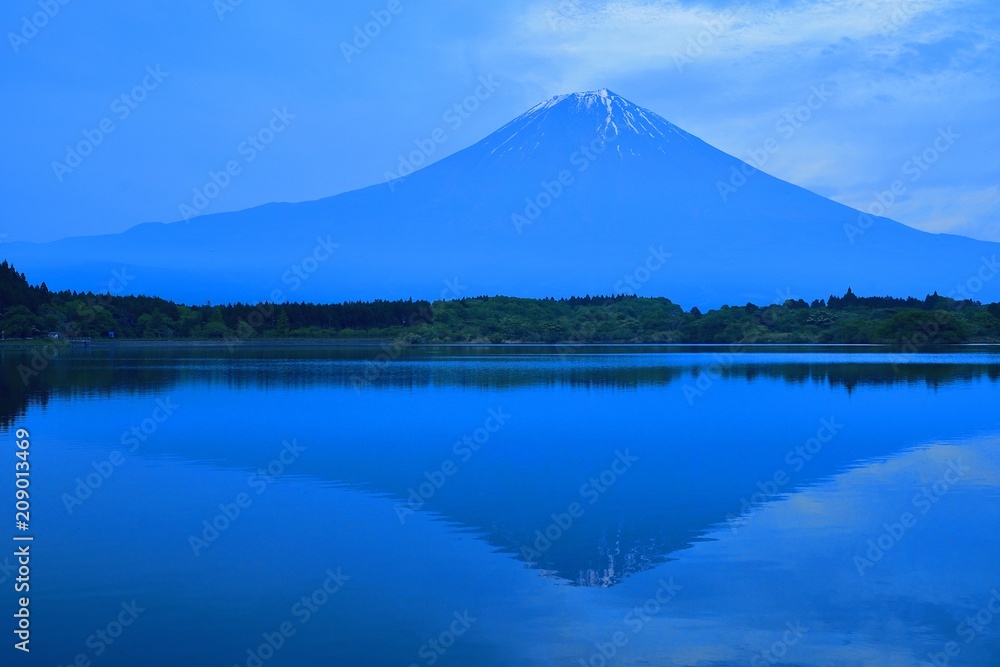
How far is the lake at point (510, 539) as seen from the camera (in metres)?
6.18

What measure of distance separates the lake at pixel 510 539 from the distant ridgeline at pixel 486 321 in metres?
62.3

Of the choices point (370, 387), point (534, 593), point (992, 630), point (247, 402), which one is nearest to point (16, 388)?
point (247, 402)

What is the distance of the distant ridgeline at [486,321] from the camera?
249 feet

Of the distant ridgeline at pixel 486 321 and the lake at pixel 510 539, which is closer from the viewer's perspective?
the lake at pixel 510 539

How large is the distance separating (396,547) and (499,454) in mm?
5975

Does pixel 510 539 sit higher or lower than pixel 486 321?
lower

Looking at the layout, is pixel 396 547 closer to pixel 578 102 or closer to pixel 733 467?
pixel 733 467

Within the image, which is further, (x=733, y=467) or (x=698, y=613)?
(x=733, y=467)

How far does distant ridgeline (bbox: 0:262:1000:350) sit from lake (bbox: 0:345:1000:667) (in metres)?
62.3

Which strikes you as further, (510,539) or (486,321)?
(486,321)

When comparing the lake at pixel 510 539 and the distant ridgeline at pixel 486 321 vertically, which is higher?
the distant ridgeline at pixel 486 321

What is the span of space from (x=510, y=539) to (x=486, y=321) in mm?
94120

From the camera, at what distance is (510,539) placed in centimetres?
876

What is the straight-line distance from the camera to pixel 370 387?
27.8m
